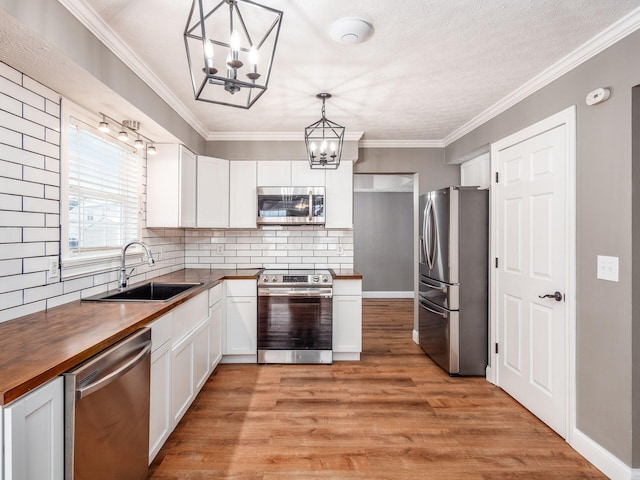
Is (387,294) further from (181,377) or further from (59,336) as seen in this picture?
(59,336)

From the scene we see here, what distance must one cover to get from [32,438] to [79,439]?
202 mm

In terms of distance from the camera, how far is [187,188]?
3.24 meters

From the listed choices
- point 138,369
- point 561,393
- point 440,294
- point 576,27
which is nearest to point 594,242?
point 561,393

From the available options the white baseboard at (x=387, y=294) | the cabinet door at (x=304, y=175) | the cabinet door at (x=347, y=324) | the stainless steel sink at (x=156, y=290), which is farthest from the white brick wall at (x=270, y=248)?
the white baseboard at (x=387, y=294)

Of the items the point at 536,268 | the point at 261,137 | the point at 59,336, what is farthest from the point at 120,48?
the point at 536,268

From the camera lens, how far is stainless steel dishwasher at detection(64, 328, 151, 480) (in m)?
1.16

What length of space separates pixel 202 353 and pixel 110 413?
4.45 ft

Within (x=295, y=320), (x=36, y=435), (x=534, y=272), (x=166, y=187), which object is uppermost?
(x=166, y=187)

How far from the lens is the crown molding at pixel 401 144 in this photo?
4051mm

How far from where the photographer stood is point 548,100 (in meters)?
2.38

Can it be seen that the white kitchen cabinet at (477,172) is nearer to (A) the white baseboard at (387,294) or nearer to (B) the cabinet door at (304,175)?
(B) the cabinet door at (304,175)

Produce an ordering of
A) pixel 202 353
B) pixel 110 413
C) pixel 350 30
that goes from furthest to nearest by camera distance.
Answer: pixel 202 353 < pixel 350 30 < pixel 110 413

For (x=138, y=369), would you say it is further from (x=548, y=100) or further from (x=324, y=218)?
(x=548, y=100)

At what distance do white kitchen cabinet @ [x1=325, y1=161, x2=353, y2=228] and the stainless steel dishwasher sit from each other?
2435 mm
